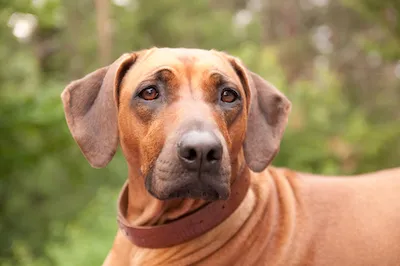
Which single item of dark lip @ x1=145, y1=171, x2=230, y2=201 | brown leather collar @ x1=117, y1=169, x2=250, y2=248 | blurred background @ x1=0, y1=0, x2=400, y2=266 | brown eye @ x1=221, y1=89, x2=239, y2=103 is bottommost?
blurred background @ x1=0, y1=0, x2=400, y2=266

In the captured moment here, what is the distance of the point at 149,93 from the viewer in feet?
11.7

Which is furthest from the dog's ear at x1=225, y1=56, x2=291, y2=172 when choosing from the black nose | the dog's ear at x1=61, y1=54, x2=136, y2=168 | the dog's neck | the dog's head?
the dog's ear at x1=61, y1=54, x2=136, y2=168

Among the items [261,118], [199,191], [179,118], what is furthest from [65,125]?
[199,191]

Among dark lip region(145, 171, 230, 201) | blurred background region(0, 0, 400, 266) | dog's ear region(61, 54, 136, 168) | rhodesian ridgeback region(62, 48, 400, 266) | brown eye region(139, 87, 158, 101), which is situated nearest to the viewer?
dark lip region(145, 171, 230, 201)

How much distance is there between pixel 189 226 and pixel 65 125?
264 inches

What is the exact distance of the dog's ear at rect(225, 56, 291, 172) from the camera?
145 inches

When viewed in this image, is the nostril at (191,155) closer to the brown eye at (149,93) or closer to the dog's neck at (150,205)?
the dog's neck at (150,205)

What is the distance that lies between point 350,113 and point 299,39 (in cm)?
1247

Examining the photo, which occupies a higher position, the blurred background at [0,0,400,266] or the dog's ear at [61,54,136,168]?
the dog's ear at [61,54,136,168]

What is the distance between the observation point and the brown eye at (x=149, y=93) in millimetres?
3543

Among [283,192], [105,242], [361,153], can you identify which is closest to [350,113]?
[361,153]

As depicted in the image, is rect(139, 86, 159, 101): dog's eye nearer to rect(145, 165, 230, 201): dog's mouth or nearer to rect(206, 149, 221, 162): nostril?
rect(145, 165, 230, 201): dog's mouth

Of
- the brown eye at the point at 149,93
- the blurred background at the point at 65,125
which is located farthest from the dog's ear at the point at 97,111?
the blurred background at the point at 65,125

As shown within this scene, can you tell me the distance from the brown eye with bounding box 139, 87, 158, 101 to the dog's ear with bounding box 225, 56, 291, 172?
0.61 m
